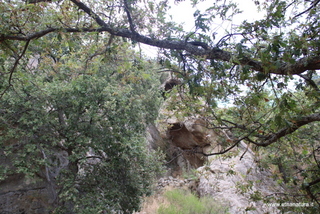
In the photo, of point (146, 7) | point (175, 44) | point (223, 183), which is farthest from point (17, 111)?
point (223, 183)

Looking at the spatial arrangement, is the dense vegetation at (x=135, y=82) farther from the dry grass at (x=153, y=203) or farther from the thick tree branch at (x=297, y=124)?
the dry grass at (x=153, y=203)

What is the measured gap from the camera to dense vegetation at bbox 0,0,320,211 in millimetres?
2061

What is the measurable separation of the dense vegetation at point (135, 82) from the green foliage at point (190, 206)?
2.40m

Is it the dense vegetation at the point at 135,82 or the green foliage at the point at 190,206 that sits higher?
the dense vegetation at the point at 135,82

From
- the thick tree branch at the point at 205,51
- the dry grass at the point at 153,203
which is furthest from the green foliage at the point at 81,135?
the thick tree branch at the point at 205,51

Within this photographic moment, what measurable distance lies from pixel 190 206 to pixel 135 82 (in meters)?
5.46

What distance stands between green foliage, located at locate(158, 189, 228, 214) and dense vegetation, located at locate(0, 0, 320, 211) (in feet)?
7.89

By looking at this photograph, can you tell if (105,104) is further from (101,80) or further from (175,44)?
(175,44)

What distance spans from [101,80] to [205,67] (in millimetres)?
3427

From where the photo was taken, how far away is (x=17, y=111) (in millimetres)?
5152


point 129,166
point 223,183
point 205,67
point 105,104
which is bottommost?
point 223,183

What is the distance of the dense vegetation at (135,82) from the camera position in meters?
2.06

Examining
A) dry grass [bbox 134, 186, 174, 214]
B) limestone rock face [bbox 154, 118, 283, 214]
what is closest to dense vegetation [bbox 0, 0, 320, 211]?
limestone rock face [bbox 154, 118, 283, 214]

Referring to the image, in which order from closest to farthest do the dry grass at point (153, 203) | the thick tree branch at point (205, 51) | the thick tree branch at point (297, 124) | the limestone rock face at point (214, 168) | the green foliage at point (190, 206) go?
the thick tree branch at point (205, 51), the thick tree branch at point (297, 124), the limestone rock face at point (214, 168), the green foliage at point (190, 206), the dry grass at point (153, 203)
